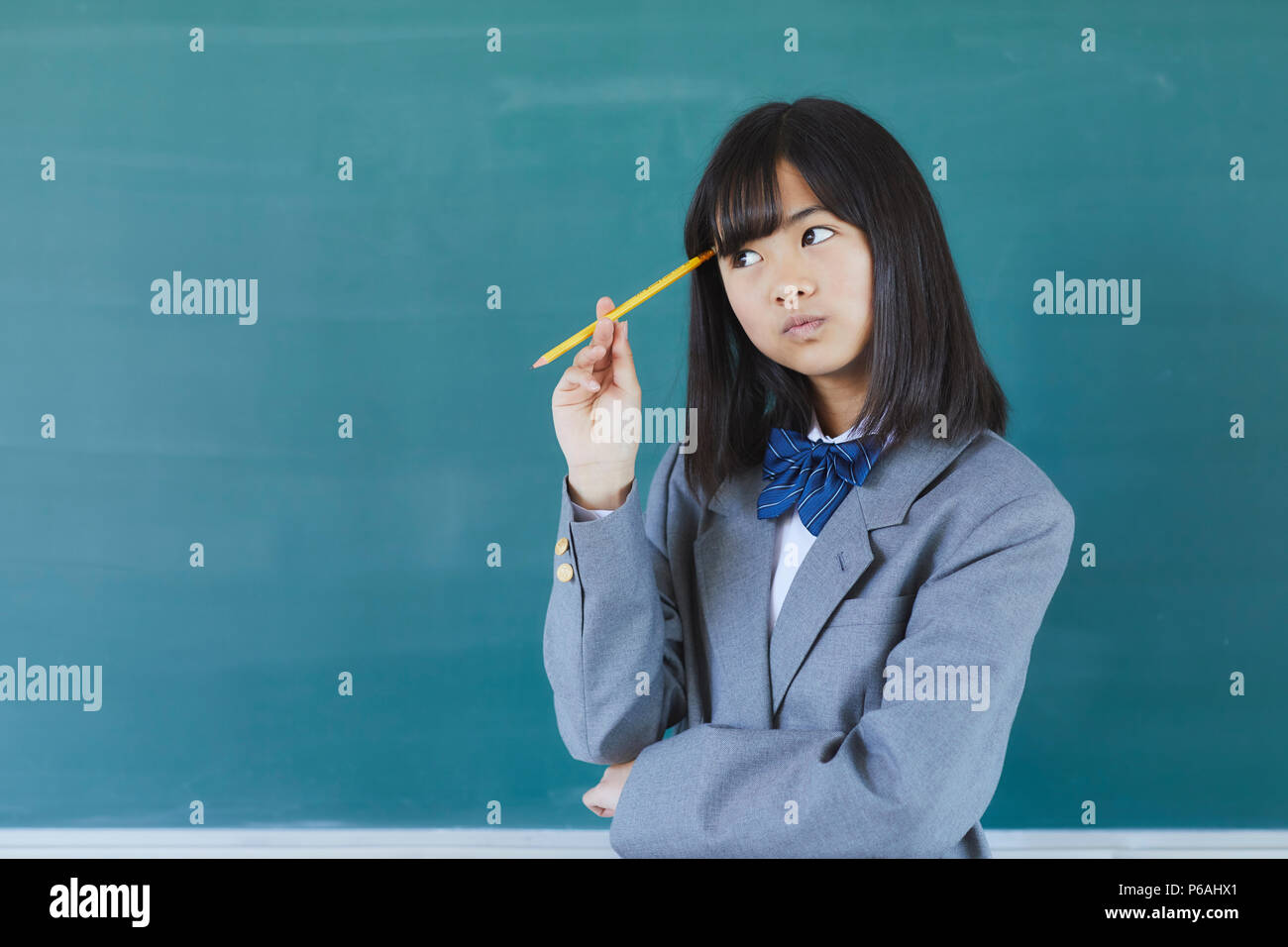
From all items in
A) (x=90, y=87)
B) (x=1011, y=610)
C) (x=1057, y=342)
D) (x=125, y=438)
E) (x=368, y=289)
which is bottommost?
(x=1011, y=610)

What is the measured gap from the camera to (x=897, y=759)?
0.91 meters

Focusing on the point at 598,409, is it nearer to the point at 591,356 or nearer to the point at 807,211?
the point at 591,356

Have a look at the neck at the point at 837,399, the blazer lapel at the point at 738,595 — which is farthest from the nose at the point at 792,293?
the blazer lapel at the point at 738,595

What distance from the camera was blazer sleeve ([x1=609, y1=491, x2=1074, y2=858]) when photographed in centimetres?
91

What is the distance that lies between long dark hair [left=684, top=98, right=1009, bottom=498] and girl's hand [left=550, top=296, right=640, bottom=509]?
17cm

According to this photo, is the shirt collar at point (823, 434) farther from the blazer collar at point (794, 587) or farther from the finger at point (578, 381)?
the finger at point (578, 381)

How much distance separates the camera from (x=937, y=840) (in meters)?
0.92

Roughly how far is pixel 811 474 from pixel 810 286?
0.71 ft

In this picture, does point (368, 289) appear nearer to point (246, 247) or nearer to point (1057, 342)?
point (246, 247)

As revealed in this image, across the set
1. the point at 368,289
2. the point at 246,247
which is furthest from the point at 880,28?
the point at 246,247

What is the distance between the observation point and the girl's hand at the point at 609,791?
107 centimetres

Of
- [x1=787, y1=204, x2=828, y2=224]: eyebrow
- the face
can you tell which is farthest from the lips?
[x1=787, y1=204, x2=828, y2=224]: eyebrow

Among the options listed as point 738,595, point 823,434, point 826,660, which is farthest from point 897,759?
point 823,434

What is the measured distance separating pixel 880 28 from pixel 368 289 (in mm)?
1112
